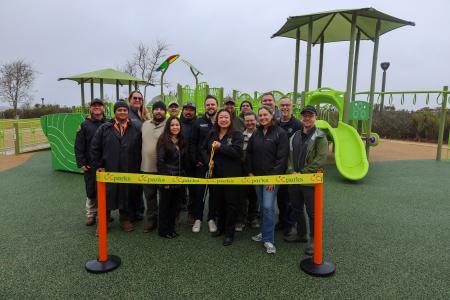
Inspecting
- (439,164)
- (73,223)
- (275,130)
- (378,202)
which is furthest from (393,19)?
(73,223)

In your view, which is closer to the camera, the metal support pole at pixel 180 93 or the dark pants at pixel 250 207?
the dark pants at pixel 250 207

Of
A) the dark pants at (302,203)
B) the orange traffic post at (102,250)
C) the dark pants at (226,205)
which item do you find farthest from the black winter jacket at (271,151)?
the orange traffic post at (102,250)

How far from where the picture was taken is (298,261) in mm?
3359

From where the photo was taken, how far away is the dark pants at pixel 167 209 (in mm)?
3871

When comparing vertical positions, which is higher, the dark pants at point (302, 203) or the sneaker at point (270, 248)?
the dark pants at point (302, 203)

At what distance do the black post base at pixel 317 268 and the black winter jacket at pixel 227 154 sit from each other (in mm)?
1195

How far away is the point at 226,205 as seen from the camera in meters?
3.77

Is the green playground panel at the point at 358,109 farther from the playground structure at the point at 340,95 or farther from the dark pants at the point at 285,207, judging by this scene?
the dark pants at the point at 285,207

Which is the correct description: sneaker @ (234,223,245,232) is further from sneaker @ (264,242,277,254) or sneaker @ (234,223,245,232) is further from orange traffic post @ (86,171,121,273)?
orange traffic post @ (86,171,121,273)

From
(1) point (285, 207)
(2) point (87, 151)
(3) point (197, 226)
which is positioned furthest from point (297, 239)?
(2) point (87, 151)

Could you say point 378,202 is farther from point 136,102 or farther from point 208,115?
point 136,102

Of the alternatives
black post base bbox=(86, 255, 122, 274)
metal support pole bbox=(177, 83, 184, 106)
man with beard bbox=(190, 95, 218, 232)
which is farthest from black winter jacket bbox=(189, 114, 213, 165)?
metal support pole bbox=(177, 83, 184, 106)

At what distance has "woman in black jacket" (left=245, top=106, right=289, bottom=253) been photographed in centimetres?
351

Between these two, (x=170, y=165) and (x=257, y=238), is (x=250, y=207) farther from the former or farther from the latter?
(x=170, y=165)
